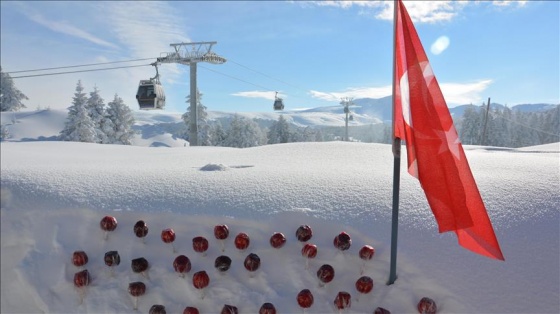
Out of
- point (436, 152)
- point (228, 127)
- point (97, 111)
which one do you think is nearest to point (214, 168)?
point (436, 152)

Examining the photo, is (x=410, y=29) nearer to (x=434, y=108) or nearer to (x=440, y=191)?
(x=434, y=108)

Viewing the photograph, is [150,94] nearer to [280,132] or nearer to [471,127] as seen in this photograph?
[280,132]

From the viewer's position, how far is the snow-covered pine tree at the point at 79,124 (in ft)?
95.2

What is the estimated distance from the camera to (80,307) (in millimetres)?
3449

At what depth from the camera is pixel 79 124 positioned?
2941cm

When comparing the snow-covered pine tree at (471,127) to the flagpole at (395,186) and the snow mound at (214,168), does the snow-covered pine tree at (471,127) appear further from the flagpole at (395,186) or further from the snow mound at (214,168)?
the flagpole at (395,186)

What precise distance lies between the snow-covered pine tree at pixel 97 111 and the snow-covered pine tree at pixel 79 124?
1.48 metres

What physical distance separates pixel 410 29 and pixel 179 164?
4182mm

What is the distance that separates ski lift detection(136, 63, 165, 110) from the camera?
13.7m

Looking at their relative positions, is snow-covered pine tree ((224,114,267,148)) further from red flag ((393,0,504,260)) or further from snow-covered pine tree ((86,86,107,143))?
red flag ((393,0,504,260))

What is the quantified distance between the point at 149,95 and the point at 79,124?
18.9 meters

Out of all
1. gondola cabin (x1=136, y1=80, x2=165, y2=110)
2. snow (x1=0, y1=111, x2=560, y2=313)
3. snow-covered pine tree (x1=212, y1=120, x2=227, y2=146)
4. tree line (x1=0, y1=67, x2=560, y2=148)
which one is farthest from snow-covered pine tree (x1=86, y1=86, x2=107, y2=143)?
snow (x1=0, y1=111, x2=560, y2=313)

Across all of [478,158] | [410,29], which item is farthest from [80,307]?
[478,158]

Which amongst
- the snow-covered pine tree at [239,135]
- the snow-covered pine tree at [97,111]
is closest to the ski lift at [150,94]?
the snow-covered pine tree at [97,111]
